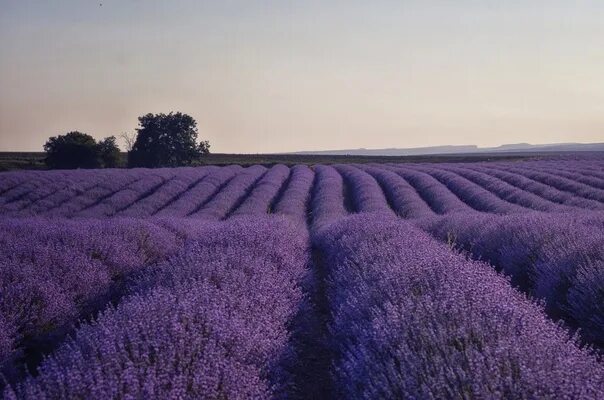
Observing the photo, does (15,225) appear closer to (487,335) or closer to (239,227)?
(239,227)

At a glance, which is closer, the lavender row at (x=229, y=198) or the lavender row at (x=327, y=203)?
the lavender row at (x=327, y=203)

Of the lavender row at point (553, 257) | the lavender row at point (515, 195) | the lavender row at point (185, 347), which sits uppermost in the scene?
the lavender row at point (185, 347)

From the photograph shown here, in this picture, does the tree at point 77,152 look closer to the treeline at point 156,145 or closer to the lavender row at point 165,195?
the treeline at point 156,145

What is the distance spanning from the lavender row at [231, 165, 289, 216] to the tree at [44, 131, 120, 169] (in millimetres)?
15542

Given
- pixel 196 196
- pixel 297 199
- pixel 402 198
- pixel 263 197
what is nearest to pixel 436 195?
pixel 402 198

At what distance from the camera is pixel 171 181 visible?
23297 millimetres

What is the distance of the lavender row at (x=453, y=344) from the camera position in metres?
2.60

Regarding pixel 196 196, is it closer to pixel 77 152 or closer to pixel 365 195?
pixel 365 195

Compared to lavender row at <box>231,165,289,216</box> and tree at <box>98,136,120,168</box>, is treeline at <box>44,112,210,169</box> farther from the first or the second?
lavender row at <box>231,165,289,216</box>

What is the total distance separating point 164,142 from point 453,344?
123 feet

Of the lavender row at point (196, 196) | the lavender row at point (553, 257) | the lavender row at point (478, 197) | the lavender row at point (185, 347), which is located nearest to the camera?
the lavender row at point (185, 347)

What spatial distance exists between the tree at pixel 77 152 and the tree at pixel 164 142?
5.45 feet

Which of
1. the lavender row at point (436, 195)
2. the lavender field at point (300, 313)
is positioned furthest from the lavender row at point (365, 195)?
the lavender field at point (300, 313)

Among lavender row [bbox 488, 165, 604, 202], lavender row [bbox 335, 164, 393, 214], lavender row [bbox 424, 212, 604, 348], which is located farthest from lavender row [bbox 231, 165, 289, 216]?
lavender row [bbox 488, 165, 604, 202]
